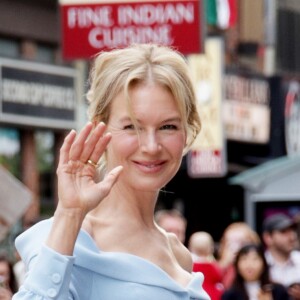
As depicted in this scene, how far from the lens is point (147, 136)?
3.49 m

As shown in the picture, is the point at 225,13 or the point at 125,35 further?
the point at 225,13

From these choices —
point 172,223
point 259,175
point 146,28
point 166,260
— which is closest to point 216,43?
point 259,175

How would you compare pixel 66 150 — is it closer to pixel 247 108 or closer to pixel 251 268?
pixel 251 268

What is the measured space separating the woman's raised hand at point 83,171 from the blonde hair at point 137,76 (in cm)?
22

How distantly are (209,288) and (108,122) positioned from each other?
31.2 feet

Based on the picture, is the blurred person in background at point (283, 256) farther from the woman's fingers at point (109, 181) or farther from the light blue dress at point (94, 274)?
the woman's fingers at point (109, 181)

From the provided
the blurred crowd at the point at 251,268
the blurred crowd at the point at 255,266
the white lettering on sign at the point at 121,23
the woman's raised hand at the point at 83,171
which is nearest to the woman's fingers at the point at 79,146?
the woman's raised hand at the point at 83,171

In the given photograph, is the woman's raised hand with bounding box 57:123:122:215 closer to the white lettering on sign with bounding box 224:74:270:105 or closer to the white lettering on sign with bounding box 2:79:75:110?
the white lettering on sign with bounding box 2:79:75:110

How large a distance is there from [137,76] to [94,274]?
19.2 inches

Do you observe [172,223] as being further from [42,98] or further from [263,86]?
[263,86]

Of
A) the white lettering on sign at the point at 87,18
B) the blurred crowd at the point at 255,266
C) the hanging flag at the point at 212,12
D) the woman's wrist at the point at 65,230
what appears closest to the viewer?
the woman's wrist at the point at 65,230

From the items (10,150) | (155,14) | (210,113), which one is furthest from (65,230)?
(210,113)

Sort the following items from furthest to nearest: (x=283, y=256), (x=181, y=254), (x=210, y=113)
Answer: (x=210, y=113), (x=283, y=256), (x=181, y=254)

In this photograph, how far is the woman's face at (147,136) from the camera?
348cm
